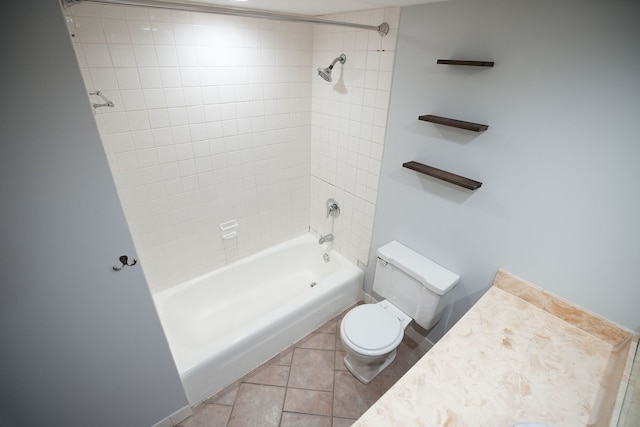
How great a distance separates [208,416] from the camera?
180 cm

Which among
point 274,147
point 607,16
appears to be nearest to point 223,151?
point 274,147

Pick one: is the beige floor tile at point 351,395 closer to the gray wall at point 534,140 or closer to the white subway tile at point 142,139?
the gray wall at point 534,140

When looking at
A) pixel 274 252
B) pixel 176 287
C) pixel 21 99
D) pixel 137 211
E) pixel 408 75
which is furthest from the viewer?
pixel 274 252

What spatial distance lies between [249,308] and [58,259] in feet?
5.12

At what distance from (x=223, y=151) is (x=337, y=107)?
0.90 m

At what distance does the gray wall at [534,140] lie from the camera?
1103 millimetres

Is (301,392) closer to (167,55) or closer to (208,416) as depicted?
(208,416)

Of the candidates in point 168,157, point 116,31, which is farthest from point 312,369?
point 116,31

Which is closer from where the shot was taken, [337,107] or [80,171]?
[80,171]

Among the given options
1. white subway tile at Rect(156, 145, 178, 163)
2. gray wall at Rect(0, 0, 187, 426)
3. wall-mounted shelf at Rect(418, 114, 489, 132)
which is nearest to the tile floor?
gray wall at Rect(0, 0, 187, 426)

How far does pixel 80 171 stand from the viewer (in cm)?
106

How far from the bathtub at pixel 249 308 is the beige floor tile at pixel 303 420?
0.42m

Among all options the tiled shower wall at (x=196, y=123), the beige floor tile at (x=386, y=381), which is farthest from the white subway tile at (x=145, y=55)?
the beige floor tile at (x=386, y=381)

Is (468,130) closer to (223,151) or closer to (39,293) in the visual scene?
(223,151)
